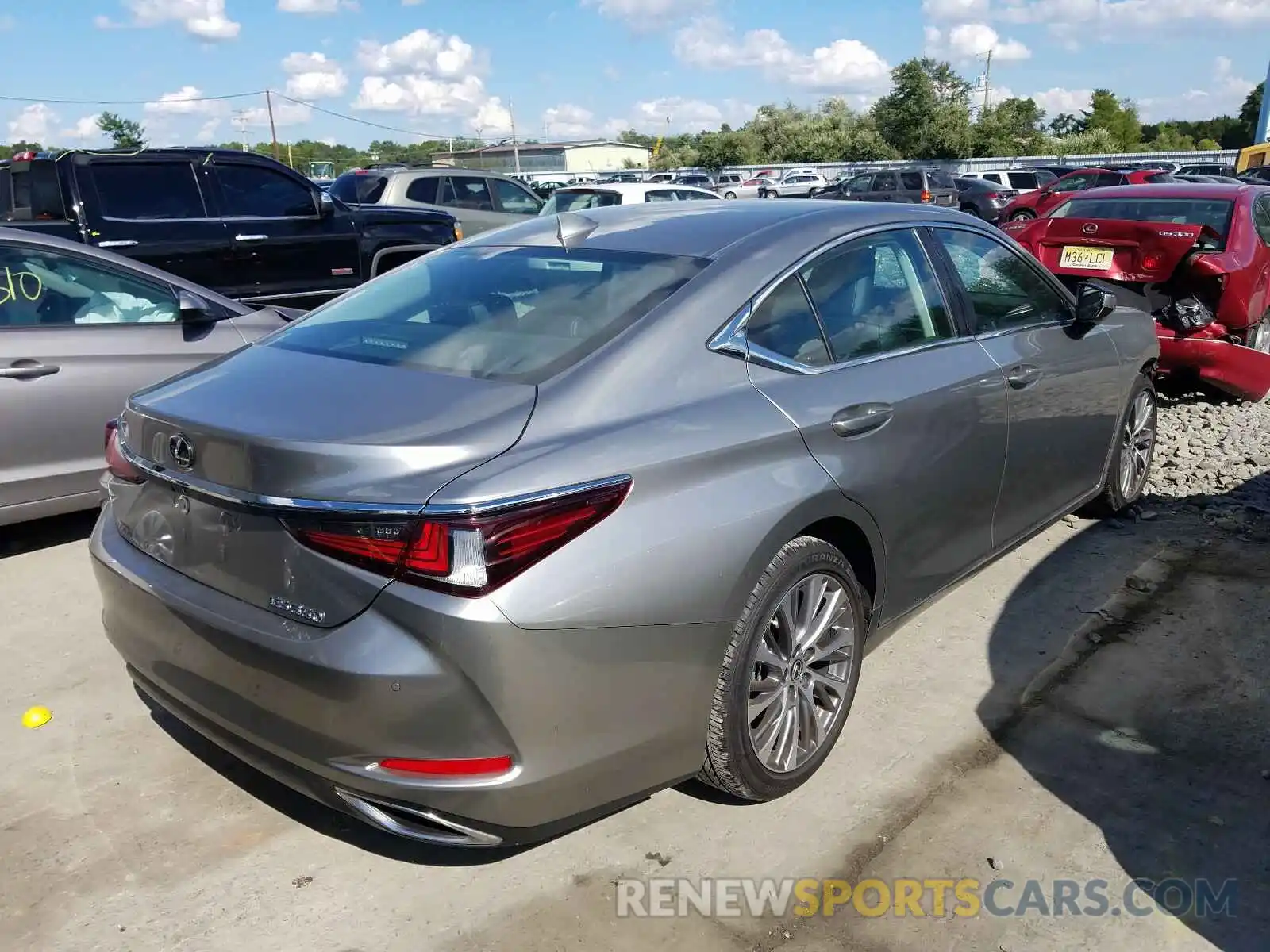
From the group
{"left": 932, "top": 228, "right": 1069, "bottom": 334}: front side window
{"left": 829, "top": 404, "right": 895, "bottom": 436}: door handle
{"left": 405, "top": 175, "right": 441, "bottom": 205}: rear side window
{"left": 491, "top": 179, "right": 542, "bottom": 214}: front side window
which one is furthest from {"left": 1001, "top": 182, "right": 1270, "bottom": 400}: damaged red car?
{"left": 491, "top": 179, "right": 542, "bottom": 214}: front side window

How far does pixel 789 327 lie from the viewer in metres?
3.07

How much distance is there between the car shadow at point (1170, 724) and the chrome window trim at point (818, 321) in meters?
1.25

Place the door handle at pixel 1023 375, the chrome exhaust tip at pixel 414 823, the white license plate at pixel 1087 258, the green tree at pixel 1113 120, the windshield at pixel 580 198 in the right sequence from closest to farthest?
the chrome exhaust tip at pixel 414 823 < the door handle at pixel 1023 375 < the white license plate at pixel 1087 258 < the windshield at pixel 580 198 < the green tree at pixel 1113 120

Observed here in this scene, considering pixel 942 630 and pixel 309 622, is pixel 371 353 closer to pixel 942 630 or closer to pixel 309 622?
pixel 309 622

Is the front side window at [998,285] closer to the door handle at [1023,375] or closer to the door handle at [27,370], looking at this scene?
the door handle at [1023,375]

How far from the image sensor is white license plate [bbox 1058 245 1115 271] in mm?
7324

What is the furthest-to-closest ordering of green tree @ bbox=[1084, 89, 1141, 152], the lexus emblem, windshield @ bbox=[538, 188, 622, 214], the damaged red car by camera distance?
green tree @ bbox=[1084, 89, 1141, 152]
windshield @ bbox=[538, 188, 622, 214]
the damaged red car
the lexus emblem

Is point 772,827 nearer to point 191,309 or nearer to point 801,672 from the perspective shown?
point 801,672

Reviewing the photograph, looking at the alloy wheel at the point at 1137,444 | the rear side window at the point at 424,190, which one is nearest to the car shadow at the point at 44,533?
the alloy wheel at the point at 1137,444

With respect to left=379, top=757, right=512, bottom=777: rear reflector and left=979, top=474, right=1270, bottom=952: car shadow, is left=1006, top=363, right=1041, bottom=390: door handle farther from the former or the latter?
left=379, top=757, right=512, bottom=777: rear reflector

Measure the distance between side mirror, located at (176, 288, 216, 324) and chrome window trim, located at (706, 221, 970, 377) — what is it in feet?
10.9

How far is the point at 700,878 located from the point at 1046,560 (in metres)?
2.81

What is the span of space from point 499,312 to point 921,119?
61500 mm

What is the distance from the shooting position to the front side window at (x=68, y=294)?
489cm
